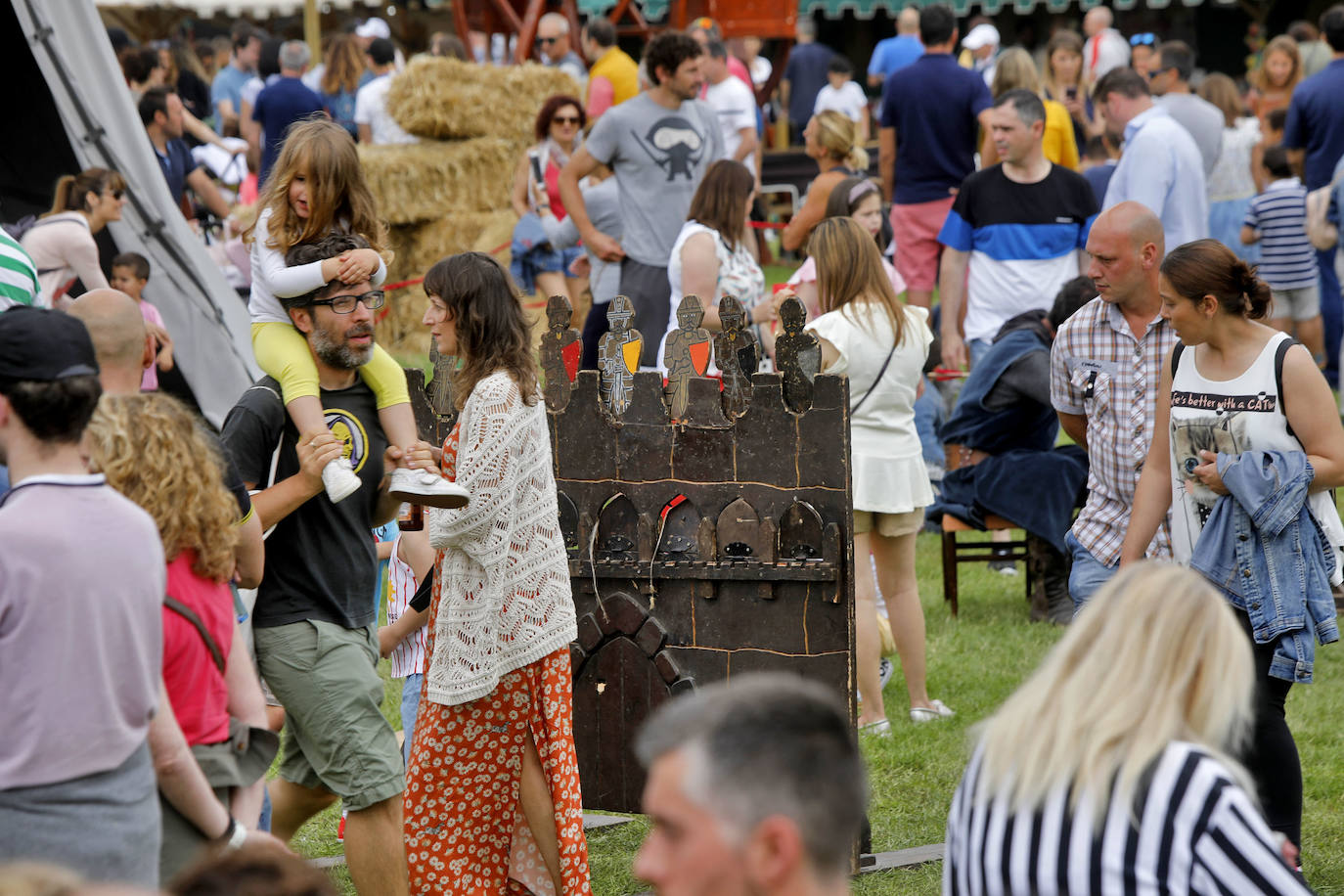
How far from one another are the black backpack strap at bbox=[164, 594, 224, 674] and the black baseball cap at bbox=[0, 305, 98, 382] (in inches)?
20.2

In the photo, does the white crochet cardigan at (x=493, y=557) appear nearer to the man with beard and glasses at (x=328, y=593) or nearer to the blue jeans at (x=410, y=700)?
the man with beard and glasses at (x=328, y=593)

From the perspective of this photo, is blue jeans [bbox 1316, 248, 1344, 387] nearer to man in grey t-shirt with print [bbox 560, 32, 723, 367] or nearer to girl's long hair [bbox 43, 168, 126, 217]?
man in grey t-shirt with print [bbox 560, 32, 723, 367]

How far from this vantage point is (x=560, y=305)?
16.1ft

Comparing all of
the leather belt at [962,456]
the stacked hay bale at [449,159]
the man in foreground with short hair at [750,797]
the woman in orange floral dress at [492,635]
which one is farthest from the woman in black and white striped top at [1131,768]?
the stacked hay bale at [449,159]

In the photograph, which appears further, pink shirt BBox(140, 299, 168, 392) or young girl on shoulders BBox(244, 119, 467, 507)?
pink shirt BBox(140, 299, 168, 392)

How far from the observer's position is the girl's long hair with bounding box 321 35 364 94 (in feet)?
45.0

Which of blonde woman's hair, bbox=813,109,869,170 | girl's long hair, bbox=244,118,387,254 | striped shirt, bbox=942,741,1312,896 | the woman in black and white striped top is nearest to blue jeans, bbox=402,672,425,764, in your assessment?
girl's long hair, bbox=244,118,387,254

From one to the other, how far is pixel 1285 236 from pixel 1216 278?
7222 mm

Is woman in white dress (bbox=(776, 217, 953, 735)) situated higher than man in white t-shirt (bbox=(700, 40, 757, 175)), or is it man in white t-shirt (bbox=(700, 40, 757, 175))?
man in white t-shirt (bbox=(700, 40, 757, 175))

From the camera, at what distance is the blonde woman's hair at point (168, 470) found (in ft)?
9.50

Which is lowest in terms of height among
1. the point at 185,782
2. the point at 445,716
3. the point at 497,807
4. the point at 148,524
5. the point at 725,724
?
the point at 497,807

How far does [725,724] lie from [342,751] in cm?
215

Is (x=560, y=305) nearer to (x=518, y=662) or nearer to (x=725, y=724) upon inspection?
(x=518, y=662)

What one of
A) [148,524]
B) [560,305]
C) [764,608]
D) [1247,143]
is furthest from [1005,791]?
[1247,143]
